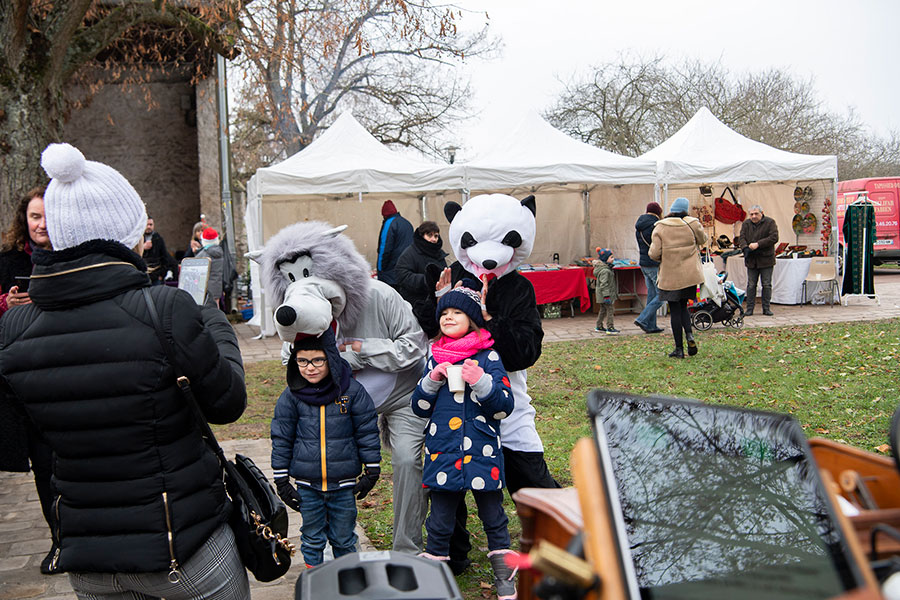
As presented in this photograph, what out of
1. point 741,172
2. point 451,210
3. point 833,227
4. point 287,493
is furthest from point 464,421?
point 833,227

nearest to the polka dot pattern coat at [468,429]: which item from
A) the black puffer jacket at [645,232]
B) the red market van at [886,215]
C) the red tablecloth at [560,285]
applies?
the black puffer jacket at [645,232]

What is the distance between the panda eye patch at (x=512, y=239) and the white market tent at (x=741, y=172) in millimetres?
10528

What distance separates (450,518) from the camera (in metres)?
3.47

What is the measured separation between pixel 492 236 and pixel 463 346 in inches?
23.0

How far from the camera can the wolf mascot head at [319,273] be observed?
3516 mm

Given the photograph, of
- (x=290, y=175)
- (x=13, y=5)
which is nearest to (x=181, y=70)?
(x=290, y=175)

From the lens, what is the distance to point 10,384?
89.8 inches

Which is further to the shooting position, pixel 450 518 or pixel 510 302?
pixel 510 302

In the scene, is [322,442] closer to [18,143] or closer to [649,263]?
[18,143]

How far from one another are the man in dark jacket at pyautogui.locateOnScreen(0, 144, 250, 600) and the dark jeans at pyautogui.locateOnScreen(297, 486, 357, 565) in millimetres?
1246

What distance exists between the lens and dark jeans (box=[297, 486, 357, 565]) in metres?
3.54

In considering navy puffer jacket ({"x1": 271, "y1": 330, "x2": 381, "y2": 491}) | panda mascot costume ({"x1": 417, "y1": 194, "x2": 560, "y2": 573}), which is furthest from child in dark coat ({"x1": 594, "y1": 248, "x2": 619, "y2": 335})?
navy puffer jacket ({"x1": 271, "y1": 330, "x2": 381, "y2": 491})

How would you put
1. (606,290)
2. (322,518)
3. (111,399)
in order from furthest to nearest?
(606,290) → (322,518) → (111,399)

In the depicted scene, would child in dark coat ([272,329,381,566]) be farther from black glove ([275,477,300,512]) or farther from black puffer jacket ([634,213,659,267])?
black puffer jacket ([634,213,659,267])
